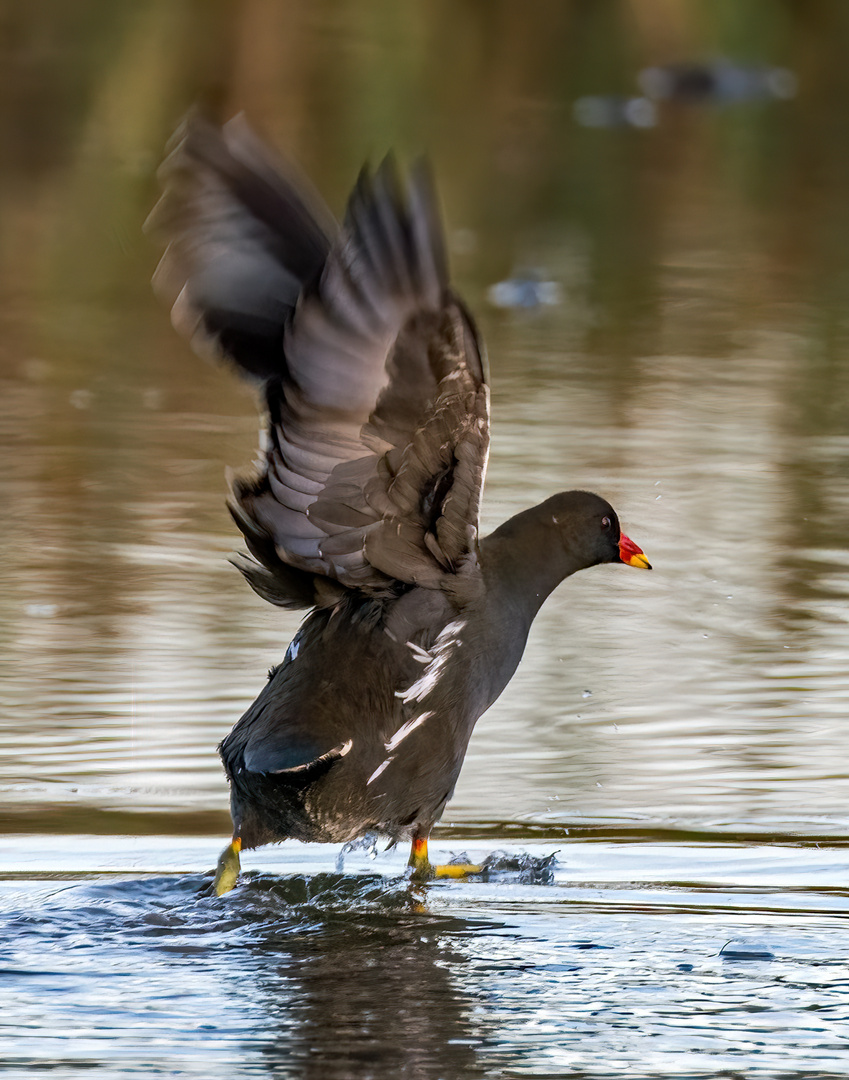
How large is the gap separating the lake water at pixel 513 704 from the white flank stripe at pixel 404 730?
1.15 feet

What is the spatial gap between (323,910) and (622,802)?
0.95 m

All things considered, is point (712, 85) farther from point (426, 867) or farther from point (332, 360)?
point (332, 360)

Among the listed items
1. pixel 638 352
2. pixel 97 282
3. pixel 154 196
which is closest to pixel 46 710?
pixel 638 352

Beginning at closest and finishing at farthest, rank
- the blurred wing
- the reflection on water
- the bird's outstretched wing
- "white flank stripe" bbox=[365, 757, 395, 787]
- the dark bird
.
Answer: the reflection on water → the bird's outstretched wing → the dark bird → the blurred wing → "white flank stripe" bbox=[365, 757, 395, 787]

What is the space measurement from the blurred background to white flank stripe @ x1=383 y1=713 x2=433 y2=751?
0.42m

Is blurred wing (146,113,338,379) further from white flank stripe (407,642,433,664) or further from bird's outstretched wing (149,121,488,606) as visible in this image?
white flank stripe (407,642,433,664)

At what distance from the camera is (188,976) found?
4.50 meters

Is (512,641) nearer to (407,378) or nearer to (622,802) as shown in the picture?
(622,802)

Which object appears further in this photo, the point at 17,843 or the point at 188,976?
the point at 17,843

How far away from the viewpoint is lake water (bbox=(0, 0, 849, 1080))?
169 inches

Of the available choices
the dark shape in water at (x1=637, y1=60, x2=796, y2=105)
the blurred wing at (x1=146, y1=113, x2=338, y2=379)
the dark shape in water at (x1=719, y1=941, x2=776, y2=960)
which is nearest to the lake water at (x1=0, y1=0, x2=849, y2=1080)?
the dark shape in water at (x1=719, y1=941, x2=776, y2=960)

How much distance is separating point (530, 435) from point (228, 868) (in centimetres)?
437

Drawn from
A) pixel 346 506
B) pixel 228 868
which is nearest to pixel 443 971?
pixel 228 868

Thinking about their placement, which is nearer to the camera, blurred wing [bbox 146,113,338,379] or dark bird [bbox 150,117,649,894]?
dark bird [bbox 150,117,649,894]
